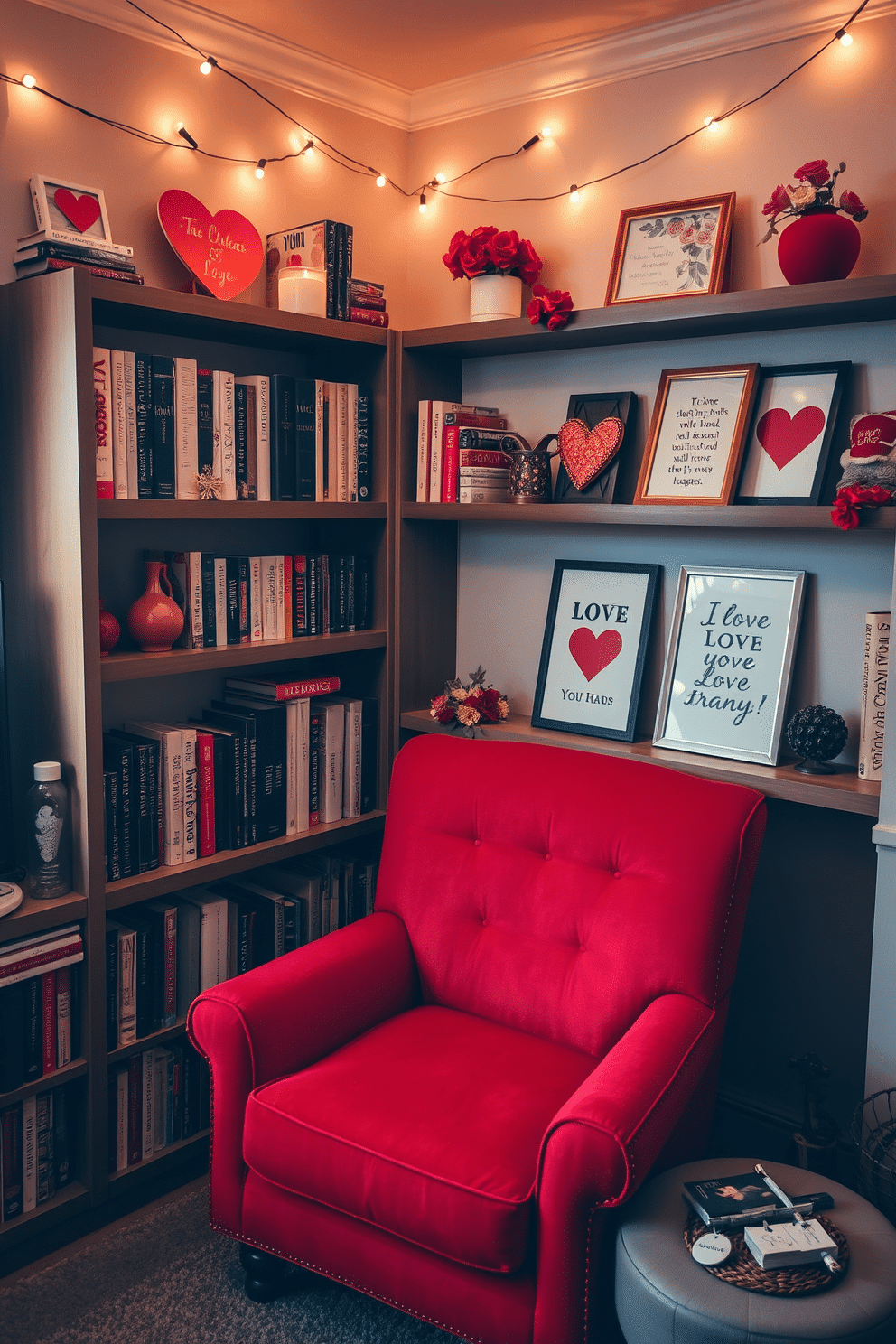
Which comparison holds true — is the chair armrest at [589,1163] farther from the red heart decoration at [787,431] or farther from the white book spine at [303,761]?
the red heart decoration at [787,431]

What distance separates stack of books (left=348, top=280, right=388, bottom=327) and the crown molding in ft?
1.78

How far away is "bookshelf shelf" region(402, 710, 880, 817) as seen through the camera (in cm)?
203

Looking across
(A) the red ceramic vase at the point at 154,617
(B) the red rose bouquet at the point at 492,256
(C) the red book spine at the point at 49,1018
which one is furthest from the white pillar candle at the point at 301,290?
(C) the red book spine at the point at 49,1018

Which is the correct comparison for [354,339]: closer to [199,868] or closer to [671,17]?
[671,17]

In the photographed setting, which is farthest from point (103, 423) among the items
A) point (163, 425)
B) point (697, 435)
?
point (697, 435)

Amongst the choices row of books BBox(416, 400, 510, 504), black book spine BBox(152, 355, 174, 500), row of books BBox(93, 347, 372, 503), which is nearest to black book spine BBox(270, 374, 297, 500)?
row of books BBox(93, 347, 372, 503)

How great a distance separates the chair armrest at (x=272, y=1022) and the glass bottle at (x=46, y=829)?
0.40m

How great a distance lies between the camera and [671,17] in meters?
2.35

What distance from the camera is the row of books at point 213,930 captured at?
2.22m

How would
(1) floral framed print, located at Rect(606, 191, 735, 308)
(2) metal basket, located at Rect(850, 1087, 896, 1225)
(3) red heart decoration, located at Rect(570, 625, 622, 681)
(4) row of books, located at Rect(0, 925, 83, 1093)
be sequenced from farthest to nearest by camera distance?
(3) red heart decoration, located at Rect(570, 625, 622, 681) → (1) floral framed print, located at Rect(606, 191, 735, 308) → (4) row of books, located at Rect(0, 925, 83, 1093) → (2) metal basket, located at Rect(850, 1087, 896, 1225)

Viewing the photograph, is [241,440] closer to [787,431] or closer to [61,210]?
[61,210]

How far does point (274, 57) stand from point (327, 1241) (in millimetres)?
2599

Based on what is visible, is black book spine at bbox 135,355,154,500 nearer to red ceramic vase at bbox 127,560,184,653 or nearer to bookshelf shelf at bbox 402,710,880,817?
red ceramic vase at bbox 127,560,184,653

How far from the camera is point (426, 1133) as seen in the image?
171 cm
